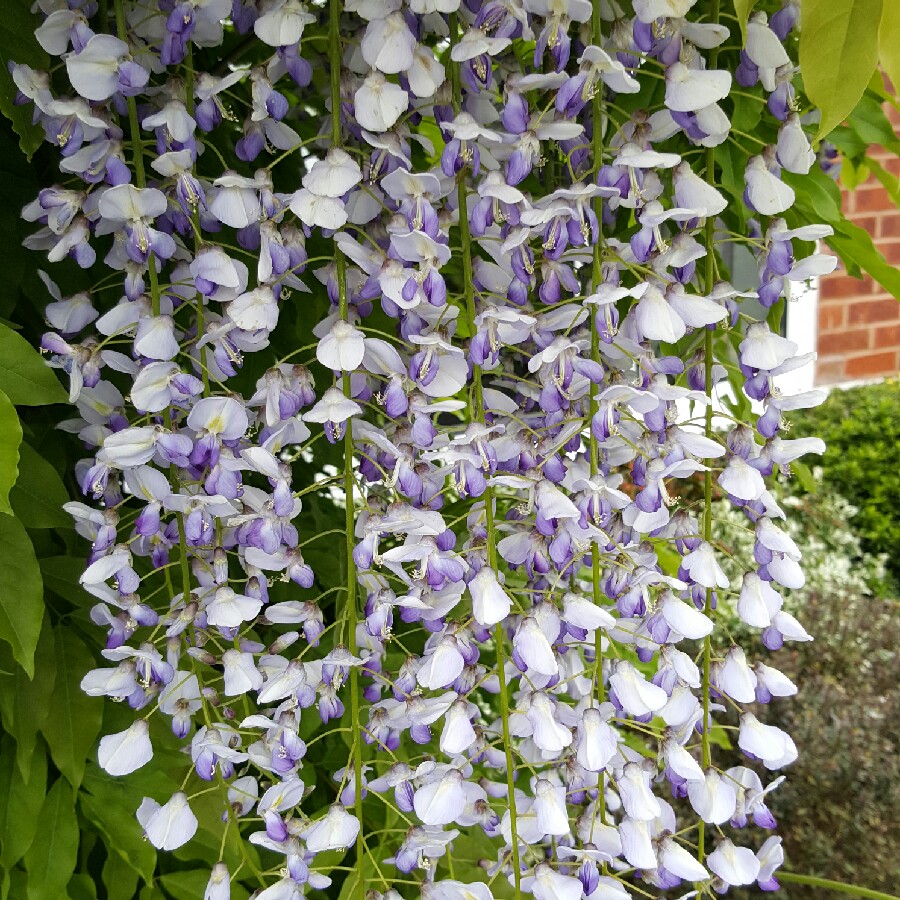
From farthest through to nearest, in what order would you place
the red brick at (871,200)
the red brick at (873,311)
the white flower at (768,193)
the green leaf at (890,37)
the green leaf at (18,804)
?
the red brick at (873,311), the red brick at (871,200), the green leaf at (18,804), the white flower at (768,193), the green leaf at (890,37)

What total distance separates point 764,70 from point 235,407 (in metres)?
0.30

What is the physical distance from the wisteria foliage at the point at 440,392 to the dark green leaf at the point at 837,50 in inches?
1.6

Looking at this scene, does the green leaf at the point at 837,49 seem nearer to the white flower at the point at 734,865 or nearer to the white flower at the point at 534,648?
the white flower at the point at 534,648

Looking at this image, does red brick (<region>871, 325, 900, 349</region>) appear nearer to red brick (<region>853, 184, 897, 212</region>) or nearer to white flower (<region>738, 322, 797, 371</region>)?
red brick (<region>853, 184, 897, 212</region>)

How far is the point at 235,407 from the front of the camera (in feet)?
1.66

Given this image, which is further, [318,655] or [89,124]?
[318,655]

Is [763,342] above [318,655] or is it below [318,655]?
above

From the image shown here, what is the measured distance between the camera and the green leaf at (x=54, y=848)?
63 centimetres

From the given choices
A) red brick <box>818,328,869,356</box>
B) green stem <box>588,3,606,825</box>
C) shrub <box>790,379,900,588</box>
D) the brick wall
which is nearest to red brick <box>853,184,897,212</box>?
the brick wall

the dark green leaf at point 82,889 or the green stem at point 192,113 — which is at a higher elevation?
the green stem at point 192,113

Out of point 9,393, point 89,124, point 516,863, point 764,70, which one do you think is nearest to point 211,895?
point 516,863

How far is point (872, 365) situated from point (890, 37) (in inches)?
116

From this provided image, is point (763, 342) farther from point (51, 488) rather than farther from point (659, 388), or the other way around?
point (51, 488)

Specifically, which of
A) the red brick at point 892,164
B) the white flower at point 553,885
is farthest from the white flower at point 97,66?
the red brick at point 892,164
